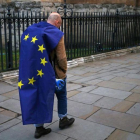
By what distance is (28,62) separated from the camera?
3301mm

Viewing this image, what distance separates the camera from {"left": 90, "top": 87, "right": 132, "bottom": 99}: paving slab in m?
5.40

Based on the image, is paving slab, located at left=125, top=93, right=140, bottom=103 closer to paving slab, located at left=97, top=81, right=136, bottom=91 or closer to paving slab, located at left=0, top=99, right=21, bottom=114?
paving slab, located at left=97, top=81, right=136, bottom=91

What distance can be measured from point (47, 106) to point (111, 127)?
3.77 feet

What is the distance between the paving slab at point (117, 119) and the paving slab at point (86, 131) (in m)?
0.16

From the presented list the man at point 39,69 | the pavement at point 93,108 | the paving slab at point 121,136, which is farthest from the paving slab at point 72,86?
the man at point 39,69

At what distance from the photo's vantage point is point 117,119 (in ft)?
14.0

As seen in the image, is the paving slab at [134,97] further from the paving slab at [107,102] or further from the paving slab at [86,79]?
the paving slab at [86,79]

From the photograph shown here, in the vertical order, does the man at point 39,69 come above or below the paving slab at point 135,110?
above

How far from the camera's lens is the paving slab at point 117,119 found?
400 cm

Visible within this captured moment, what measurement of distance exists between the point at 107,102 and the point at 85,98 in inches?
18.6

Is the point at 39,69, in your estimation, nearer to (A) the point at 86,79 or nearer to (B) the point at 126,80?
(A) the point at 86,79

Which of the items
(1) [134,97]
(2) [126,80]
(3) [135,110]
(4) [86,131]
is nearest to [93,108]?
(3) [135,110]

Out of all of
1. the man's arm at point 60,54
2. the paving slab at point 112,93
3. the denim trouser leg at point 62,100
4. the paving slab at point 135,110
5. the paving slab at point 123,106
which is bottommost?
the paving slab at point 135,110

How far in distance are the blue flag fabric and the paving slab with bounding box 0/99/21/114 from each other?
4.39 ft
